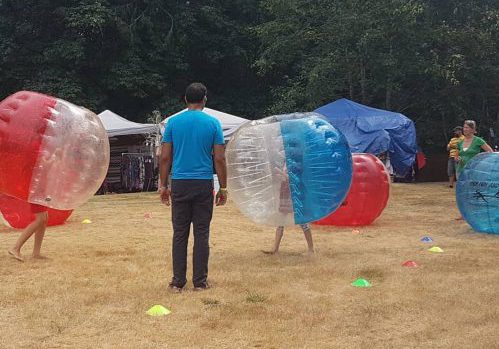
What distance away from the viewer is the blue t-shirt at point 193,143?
508 cm

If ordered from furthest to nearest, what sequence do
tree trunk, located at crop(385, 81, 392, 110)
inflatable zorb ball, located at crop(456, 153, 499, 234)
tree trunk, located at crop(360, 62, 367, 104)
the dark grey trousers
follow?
1. tree trunk, located at crop(385, 81, 392, 110)
2. tree trunk, located at crop(360, 62, 367, 104)
3. inflatable zorb ball, located at crop(456, 153, 499, 234)
4. the dark grey trousers

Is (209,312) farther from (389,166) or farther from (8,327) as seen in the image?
(389,166)

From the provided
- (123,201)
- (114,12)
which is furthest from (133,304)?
(114,12)

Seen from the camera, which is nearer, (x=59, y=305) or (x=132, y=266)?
(x=59, y=305)

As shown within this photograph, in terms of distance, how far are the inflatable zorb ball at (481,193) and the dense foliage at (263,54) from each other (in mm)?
12217

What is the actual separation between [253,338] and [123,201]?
10660 millimetres

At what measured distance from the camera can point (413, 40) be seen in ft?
67.1

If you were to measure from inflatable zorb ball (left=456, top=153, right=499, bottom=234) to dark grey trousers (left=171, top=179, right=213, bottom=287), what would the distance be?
452cm

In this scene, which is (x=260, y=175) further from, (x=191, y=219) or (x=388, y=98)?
(x=388, y=98)

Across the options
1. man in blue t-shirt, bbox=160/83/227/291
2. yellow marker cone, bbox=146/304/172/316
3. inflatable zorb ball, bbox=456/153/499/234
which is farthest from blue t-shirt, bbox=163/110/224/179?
inflatable zorb ball, bbox=456/153/499/234

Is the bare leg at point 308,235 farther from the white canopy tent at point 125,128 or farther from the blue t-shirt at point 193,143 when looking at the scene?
the white canopy tent at point 125,128

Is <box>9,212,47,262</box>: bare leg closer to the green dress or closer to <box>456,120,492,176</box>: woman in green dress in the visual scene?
<box>456,120,492,176</box>: woman in green dress

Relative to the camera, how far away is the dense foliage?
67.1 feet

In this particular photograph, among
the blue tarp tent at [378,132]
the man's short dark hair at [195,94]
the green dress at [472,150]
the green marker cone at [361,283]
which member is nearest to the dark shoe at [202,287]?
the green marker cone at [361,283]
